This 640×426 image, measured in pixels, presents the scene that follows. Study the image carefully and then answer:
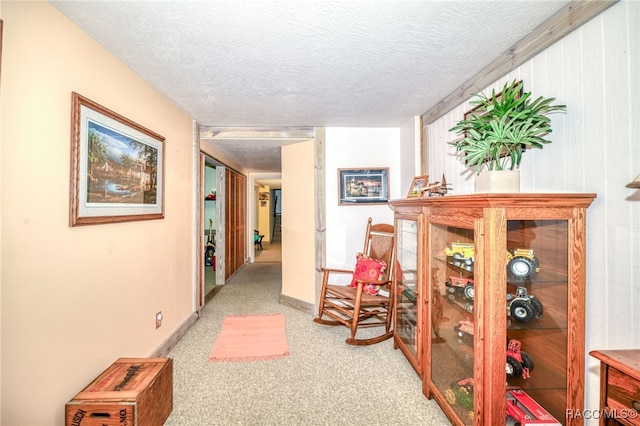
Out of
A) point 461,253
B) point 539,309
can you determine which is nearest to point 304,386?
point 461,253

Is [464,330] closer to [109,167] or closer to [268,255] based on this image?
[109,167]

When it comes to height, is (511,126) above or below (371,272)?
above

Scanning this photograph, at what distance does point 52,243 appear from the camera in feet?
4.41

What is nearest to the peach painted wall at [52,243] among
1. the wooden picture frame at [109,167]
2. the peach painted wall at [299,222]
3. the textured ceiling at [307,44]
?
the wooden picture frame at [109,167]

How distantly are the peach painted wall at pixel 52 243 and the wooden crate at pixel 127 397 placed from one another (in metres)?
0.10

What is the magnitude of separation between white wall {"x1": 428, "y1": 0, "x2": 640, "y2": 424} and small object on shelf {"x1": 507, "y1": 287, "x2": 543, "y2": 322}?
0.20 metres

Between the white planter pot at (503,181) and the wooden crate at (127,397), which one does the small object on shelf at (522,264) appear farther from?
the wooden crate at (127,397)

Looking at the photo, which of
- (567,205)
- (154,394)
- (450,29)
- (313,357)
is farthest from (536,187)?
(154,394)

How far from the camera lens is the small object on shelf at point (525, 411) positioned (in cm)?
128

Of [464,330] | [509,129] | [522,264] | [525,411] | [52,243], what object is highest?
[509,129]

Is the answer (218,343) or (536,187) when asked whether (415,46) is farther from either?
(218,343)

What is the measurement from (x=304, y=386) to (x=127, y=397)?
1.12m

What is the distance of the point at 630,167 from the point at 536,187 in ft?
1.44

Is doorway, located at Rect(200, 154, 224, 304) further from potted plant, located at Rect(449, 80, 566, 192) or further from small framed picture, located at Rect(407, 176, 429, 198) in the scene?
potted plant, located at Rect(449, 80, 566, 192)
